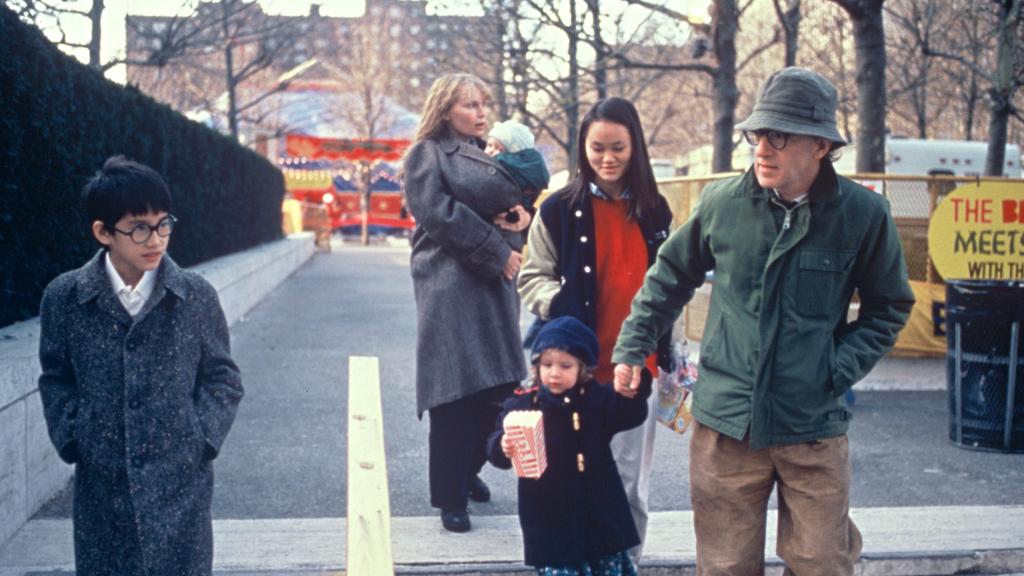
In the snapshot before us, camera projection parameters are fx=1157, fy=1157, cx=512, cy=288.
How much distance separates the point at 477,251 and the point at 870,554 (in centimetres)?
218

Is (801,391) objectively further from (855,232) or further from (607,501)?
(607,501)

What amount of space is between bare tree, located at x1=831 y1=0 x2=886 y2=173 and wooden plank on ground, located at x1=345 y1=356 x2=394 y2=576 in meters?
9.70

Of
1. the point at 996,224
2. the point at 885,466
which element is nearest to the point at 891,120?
the point at 996,224

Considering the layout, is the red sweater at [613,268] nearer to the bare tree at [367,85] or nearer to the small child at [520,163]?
the small child at [520,163]

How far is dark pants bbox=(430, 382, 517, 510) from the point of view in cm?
517

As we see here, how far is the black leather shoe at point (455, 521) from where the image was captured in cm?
521

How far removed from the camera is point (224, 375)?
3.43 meters

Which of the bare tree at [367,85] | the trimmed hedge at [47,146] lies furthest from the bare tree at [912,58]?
the bare tree at [367,85]

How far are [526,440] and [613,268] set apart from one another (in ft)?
3.01

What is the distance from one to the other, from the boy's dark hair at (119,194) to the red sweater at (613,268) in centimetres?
168

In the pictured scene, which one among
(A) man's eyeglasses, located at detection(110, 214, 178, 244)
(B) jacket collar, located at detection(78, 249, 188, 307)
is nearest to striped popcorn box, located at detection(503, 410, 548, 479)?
(B) jacket collar, located at detection(78, 249, 188, 307)

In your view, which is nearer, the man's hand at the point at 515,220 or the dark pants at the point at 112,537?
the dark pants at the point at 112,537

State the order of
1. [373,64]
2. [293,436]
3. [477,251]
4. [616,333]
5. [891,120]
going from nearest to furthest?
1. [616,333]
2. [477,251]
3. [293,436]
4. [891,120]
5. [373,64]

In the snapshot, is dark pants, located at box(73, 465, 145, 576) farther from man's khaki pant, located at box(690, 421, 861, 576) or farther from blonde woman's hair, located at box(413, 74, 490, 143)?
blonde woman's hair, located at box(413, 74, 490, 143)
